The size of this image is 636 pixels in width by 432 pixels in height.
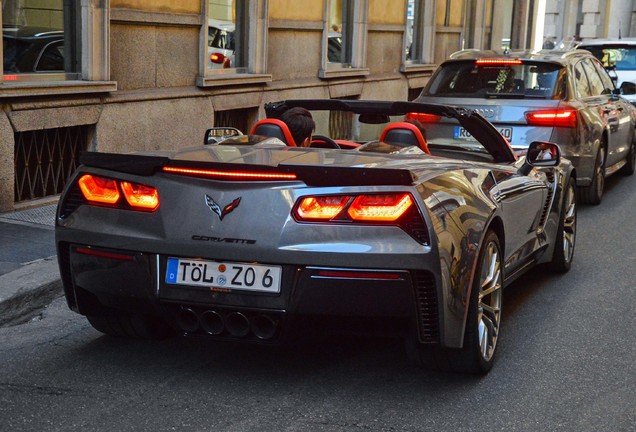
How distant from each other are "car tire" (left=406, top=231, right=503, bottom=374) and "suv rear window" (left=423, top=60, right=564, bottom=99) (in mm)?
5460

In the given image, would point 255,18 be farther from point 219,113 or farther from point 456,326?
point 456,326

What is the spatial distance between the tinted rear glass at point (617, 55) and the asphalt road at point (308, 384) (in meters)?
13.3

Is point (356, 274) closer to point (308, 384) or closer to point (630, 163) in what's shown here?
point (308, 384)

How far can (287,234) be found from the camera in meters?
4.45

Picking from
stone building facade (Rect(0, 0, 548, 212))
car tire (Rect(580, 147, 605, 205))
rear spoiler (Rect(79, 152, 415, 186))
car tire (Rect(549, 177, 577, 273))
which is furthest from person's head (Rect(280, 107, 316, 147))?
car tire (Rect(580, 147, 605, 205))

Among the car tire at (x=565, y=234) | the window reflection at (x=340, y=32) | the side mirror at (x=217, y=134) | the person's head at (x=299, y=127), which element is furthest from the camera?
the window reflection at (x=340, y=32)

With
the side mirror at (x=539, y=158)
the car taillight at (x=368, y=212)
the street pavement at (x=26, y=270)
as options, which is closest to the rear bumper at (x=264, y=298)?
the car taillight at (x=368, y=212)

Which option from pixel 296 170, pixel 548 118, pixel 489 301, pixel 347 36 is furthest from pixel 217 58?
pixel 296 170

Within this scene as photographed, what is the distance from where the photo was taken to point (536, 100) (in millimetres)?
10461

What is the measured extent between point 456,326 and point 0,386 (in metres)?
1.93

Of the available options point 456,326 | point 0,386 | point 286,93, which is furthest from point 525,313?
point 286,93

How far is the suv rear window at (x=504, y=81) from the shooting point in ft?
34.7

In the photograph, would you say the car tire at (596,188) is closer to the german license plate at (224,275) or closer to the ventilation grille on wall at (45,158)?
the ventilation grille on wall at (45,158)

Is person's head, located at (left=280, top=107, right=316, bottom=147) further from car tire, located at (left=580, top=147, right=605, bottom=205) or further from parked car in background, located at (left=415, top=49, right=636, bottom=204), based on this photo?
car tire, located at (left=580, top=147, right=605, bottom=205)
